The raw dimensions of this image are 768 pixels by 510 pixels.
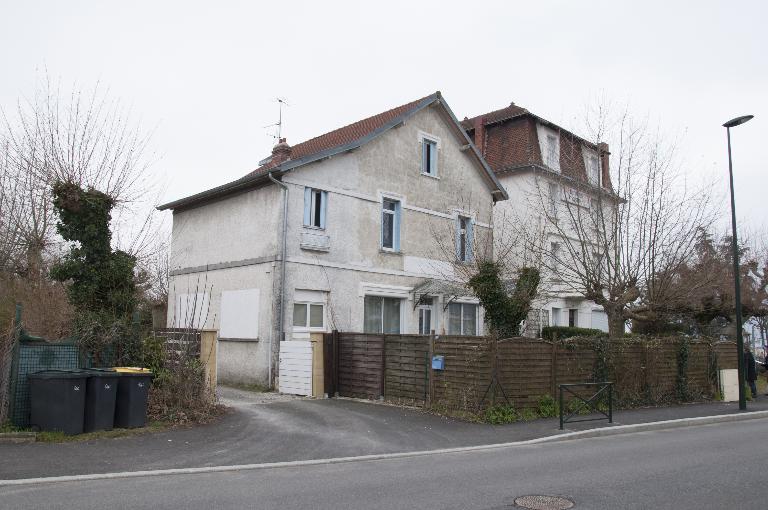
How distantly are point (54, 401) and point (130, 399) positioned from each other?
4.09 ft

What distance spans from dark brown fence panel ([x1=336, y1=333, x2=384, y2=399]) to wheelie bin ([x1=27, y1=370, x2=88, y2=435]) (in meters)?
7.31

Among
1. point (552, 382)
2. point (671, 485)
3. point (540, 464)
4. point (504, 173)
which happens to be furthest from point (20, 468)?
point (504, 173)

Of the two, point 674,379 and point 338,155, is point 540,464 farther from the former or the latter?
point 338,155

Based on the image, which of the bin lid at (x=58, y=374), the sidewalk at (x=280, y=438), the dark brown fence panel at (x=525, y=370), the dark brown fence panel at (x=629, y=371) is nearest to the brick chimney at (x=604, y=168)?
the dark brown fence panel at (x=629, y=371)

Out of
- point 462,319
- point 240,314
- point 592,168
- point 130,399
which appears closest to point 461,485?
point 130,399

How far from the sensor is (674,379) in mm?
18047

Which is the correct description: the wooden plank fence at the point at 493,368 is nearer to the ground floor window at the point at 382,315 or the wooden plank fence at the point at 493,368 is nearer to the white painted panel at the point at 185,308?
the ground floor window at the point at 382,315

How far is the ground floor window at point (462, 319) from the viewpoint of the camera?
22.7 metres

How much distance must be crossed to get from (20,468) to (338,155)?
43.7 ft

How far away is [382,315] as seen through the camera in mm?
20875

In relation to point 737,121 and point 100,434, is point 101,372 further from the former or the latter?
point 737,121

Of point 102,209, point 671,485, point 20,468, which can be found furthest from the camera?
point 102,209

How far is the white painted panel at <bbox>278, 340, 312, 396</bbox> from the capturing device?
1672cm

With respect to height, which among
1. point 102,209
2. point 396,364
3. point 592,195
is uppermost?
point 592,195
